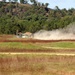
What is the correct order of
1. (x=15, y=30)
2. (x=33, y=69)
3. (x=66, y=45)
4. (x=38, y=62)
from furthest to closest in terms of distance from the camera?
(x=15, y=30)
(x=66, y=45)
(x=38, y=62)
(x=33, y=69)

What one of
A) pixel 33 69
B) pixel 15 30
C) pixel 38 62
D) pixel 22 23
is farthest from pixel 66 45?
pixel 22 23

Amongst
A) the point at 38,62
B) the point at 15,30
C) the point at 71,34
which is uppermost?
the point at 38,62

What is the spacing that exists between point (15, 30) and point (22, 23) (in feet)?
51.0

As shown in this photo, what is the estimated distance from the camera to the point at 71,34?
96.0 metres

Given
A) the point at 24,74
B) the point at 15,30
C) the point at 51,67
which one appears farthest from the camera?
the point at 15,30

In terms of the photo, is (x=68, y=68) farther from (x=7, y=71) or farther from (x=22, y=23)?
(x=22, y=23)

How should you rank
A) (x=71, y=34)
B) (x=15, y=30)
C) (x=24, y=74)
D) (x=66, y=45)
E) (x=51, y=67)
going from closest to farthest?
(x=24, y=74), (x=51, y=67), (x=66, y=45), (x=71, y=34), (x=15, y=30)

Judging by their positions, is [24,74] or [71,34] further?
[71,34]

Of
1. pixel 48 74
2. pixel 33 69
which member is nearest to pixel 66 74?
pixel 48 74

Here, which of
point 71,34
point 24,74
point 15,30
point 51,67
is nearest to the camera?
point 24,74

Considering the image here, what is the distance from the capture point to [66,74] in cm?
2398

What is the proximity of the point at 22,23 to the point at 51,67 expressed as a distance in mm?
146635

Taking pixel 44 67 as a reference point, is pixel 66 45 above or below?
below

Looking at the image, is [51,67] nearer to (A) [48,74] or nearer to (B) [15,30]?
(A) [48,74]
